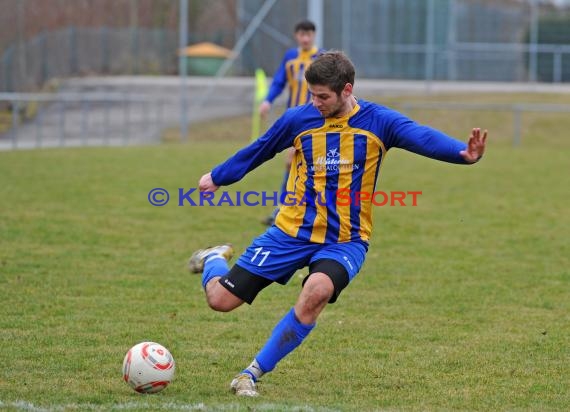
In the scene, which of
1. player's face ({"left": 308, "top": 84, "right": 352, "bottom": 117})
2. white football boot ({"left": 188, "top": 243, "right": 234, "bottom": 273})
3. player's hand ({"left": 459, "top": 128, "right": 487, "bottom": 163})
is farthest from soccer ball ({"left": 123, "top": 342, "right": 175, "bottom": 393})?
player's hand ({"left": 459, "top": 128, "right": 487, "bottom": 163})

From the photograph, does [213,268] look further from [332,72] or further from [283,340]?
[332,72]

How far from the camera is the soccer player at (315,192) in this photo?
4.85m

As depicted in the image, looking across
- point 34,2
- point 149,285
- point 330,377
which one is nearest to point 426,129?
point 330,377

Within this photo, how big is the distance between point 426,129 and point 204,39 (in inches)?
1149

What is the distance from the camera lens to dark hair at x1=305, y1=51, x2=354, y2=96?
4.78m

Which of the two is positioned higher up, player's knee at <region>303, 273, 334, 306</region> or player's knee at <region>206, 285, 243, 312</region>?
player's knee at <region>303, 273, 334, 306</region>

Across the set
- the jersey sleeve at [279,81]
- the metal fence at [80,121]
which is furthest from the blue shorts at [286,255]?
the metal fence at [80,121]

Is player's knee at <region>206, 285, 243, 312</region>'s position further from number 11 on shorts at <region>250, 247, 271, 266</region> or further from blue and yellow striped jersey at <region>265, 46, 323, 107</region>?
blue and yellow striped jersey at <region>265, 46, 323, 107</region>

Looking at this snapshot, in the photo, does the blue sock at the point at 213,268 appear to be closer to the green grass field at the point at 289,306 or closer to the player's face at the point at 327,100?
the green grass field at the point at 289,306

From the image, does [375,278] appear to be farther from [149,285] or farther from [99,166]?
[99,166]

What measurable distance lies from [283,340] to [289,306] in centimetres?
225

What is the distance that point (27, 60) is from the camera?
27.4m

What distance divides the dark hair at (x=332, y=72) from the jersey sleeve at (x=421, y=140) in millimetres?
327

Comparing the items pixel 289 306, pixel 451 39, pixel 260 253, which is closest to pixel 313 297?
pixel 260 253
